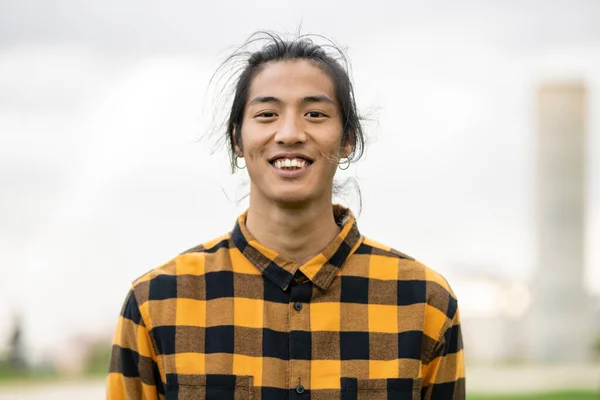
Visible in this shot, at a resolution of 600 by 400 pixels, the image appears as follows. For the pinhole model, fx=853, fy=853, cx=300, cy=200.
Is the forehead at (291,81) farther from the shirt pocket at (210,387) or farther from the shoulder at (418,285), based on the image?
the shirt pocket at (210,387)

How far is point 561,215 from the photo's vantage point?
1619 centimetres

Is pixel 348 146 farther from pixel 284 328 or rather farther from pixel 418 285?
pixel 284 328

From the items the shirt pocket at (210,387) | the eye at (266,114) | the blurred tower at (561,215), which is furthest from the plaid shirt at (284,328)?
the blurred tower at (561,215)

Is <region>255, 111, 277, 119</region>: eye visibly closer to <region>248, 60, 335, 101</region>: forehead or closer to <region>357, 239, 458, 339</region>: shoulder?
<region>248, 60, 335, 101</region>: forehead

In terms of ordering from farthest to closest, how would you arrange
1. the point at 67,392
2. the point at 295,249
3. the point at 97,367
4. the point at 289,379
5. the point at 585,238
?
the point at 585,238 < the point at 97,367 < the point at 67,392 < the point at 295,249 < the point at 289,379

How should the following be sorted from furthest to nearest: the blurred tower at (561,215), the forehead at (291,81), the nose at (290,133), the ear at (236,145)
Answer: the blurred tower at (561,215)
the ear at (236,145)
the forehead at (291,81)
the nose at (290,133)

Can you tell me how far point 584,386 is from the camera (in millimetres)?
9484

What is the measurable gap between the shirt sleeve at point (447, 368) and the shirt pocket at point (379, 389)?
0.38ft

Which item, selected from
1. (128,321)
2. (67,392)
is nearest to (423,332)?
(128,321)

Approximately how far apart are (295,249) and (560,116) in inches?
590

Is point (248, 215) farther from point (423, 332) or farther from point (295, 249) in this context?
point (423, 332)

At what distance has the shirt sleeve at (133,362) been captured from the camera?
2316 millimetres

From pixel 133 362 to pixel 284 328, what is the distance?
0.43 metres

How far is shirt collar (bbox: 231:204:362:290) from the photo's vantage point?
2340 millimetres
